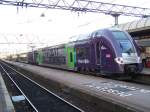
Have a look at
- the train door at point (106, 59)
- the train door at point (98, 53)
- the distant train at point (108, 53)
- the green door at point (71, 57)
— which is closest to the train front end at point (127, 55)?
the distant train at point (108, 53)

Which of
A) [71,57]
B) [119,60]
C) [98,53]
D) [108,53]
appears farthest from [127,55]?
[71,57]

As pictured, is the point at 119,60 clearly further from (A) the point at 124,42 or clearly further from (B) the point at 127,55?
(A) the point at 124,42

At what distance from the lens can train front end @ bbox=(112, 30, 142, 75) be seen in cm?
1933

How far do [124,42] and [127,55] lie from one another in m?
1.02

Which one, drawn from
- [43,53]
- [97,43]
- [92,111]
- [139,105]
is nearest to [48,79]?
[97,43]

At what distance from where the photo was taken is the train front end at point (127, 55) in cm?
1933

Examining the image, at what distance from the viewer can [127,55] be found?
64.7 feet

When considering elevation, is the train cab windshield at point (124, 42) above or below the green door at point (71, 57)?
above

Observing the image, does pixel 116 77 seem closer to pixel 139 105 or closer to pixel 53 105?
pixel 53 105

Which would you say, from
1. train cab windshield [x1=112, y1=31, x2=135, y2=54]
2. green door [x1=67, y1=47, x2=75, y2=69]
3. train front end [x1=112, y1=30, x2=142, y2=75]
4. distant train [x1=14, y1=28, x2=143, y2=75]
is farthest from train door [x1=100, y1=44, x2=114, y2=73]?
green door [x1=67, y1=47, x2=75, y2=69]

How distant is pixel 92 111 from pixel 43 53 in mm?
34545

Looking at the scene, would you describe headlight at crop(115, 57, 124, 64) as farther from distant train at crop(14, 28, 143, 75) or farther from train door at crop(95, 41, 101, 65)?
train door at crop(95, 41, 101, 65)

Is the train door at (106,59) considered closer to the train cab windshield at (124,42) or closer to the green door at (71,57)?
the train cab windshield at (124,42)

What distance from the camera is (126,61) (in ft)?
63.8
